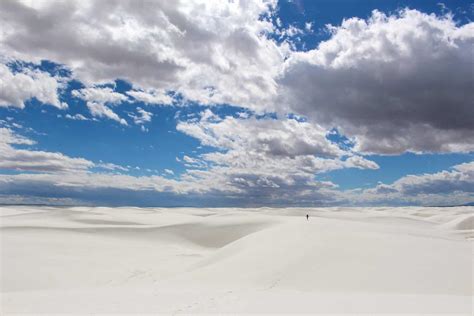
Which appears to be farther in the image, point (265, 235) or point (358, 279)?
point (265, 235)

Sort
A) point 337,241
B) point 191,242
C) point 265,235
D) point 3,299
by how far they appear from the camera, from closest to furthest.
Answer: point 3,299, point 337,241, point 265,235, point 191,242

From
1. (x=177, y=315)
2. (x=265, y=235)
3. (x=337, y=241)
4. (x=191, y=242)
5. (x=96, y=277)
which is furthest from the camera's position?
(x=191, y=242)

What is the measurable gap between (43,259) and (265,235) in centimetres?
1376

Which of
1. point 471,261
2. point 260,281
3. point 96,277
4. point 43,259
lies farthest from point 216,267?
point 471,261

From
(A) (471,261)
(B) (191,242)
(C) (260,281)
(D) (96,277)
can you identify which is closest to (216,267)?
(C) (260,281)

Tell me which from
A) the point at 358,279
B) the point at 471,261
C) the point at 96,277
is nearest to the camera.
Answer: the point at 358,279

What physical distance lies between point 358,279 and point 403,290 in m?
1.71

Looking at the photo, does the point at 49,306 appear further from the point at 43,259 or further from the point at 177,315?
the point at 43,259

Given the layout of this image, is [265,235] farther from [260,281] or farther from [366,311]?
[366,311]

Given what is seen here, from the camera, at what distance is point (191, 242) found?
36.8 meters

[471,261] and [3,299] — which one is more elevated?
[471,261]

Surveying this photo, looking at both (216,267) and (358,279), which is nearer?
(358,279)

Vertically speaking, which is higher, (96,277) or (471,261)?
(471,261)

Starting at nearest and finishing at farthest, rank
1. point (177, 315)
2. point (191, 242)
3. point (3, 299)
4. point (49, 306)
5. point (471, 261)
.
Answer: point (177, 315) < point (49, 306) < point (3, 299) < point (471, 261) < point (191, 242)
